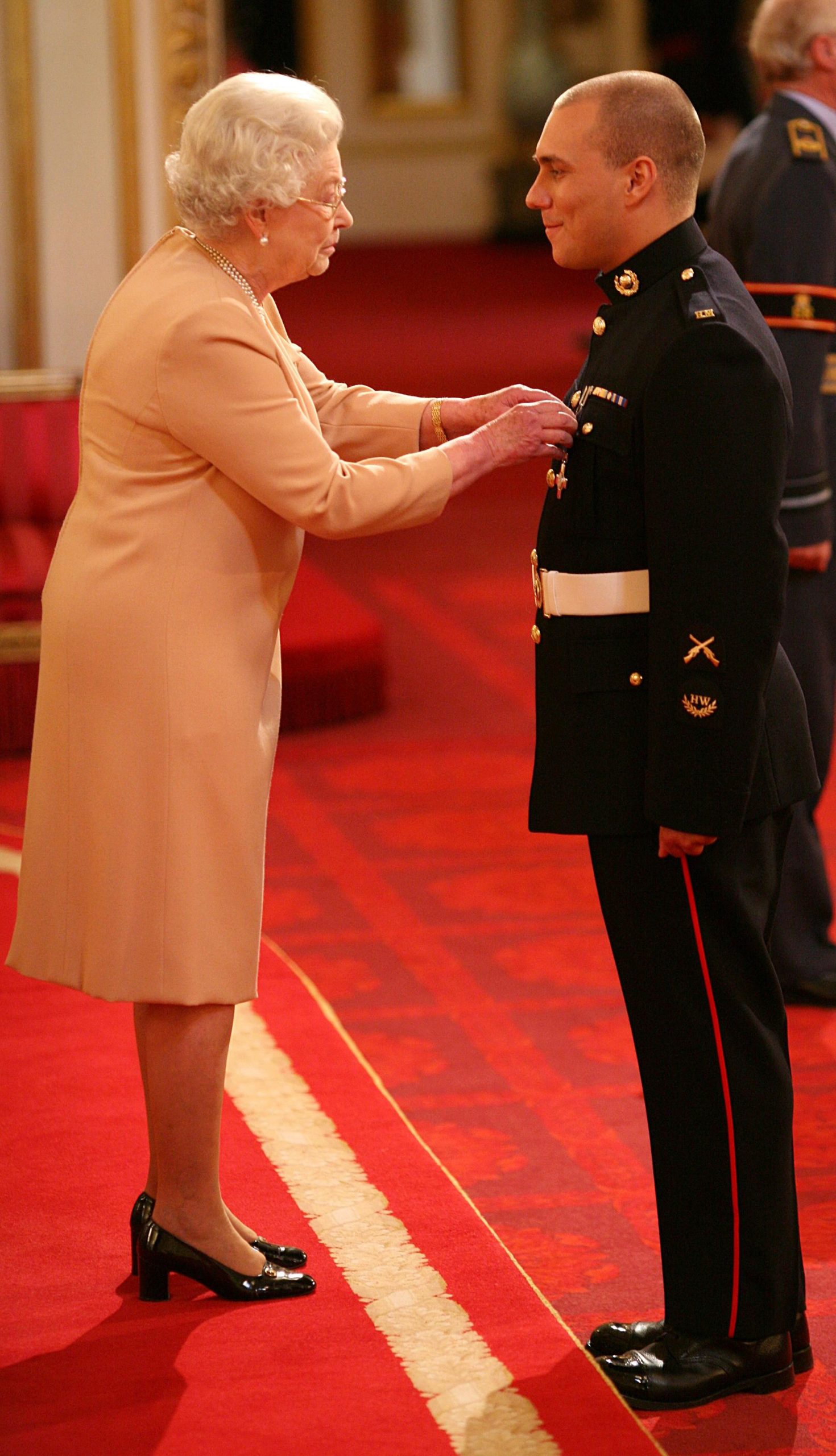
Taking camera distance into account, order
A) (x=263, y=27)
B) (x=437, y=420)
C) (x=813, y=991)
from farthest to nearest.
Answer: (x=263, y=27) → (x=813, y=991) → (x=437, y=420)

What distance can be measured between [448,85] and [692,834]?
18.4 metres

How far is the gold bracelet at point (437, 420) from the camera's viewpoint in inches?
109

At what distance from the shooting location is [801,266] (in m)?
3.56

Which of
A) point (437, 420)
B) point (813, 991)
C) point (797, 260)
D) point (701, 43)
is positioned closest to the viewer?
point (437, 420)

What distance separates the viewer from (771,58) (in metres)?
3.66

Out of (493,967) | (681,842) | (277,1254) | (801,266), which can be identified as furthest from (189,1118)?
(801,266)

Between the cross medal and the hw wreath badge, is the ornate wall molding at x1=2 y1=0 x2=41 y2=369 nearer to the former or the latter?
the cross medal

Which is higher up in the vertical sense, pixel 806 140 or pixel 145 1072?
pixel 806 140

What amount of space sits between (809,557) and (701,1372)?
1.70 m

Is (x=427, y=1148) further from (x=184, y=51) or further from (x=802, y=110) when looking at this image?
(x=184, y=51)

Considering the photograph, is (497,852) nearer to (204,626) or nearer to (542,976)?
(542,976)

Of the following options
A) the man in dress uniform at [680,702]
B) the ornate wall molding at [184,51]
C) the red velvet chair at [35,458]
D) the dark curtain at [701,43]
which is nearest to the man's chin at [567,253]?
the man in dress uniform at [680,702]

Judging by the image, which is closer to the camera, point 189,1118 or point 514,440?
point 514,440

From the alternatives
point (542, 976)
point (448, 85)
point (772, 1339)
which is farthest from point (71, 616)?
point (448, 85)
